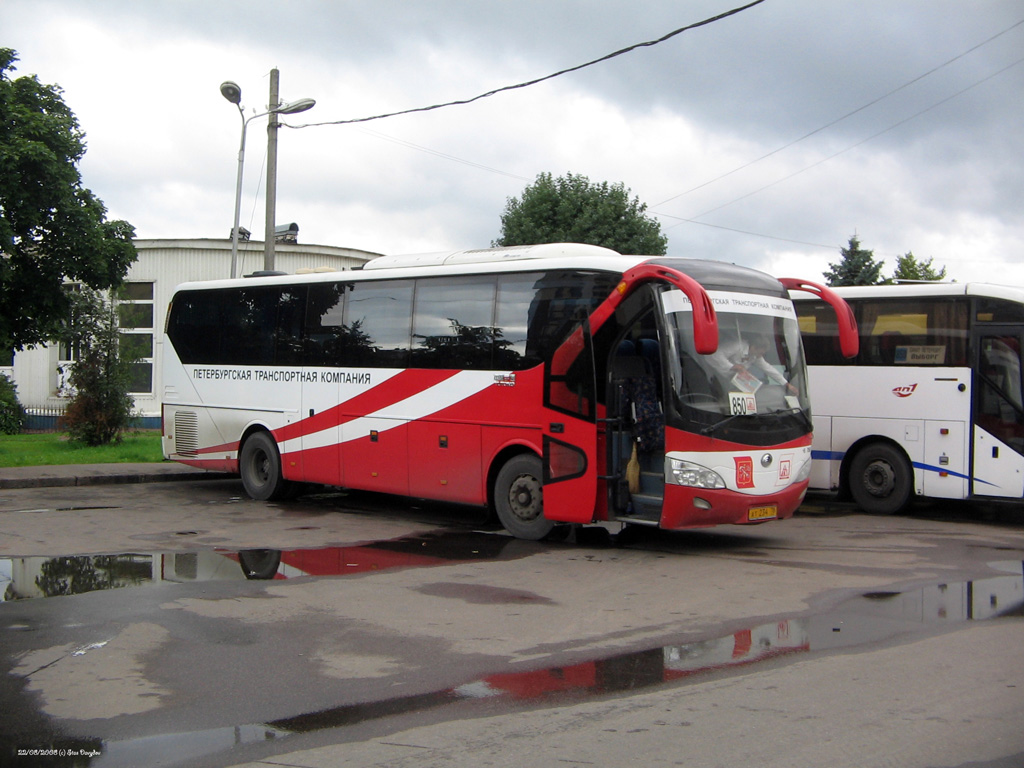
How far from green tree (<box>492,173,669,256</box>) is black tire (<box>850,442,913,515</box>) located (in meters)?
23.3

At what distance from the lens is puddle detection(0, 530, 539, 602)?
357 inches

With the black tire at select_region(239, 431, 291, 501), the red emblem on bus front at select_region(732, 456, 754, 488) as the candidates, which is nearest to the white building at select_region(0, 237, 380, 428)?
the black tire at select_region(239, 431, 291, 501)

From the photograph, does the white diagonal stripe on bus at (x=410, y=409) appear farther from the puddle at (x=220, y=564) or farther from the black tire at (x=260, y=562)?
the black tire at (x=260, y=562)

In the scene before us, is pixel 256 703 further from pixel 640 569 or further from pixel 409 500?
pixel 409 500

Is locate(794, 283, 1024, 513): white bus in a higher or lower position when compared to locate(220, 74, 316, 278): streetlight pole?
lower

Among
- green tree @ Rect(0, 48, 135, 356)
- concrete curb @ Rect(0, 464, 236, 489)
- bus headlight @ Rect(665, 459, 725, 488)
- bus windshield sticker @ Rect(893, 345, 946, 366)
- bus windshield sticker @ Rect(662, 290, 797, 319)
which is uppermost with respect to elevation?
green tree @ Rect(0, 48, 135, 356)

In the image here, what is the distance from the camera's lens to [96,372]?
22.2 m

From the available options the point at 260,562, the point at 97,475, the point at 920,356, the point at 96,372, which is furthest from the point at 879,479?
the point at 96,372

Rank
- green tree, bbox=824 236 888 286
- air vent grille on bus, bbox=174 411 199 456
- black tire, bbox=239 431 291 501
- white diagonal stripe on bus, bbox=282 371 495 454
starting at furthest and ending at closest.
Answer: green tree, bbox=824 236 888 286 < air vent grille on bus, bbox=174 411 199 456 < black tire, bbox=239 431 291 501 < white diagonal stripe on bus, bbox=282 371 495 454

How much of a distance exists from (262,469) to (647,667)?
10783 millimetres

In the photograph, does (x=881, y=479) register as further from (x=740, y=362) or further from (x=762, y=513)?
(x=740, y=362)

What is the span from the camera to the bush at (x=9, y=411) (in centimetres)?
2653

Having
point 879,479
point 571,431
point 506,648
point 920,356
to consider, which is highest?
point 920,356

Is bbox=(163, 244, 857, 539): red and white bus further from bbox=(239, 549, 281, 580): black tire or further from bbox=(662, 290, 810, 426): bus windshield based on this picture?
bbox=(239, 549, 281, 580): black tire
